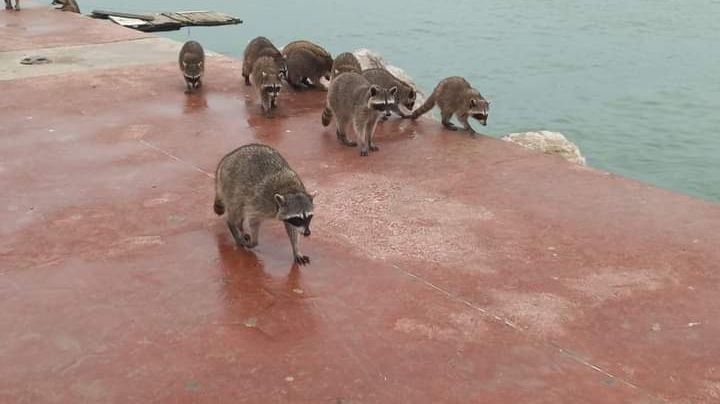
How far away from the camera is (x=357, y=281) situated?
14.2 feet

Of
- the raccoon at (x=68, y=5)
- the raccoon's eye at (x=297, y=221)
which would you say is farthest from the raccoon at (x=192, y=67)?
the raccoon at (x=68, y=5)

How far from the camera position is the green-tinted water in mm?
12852

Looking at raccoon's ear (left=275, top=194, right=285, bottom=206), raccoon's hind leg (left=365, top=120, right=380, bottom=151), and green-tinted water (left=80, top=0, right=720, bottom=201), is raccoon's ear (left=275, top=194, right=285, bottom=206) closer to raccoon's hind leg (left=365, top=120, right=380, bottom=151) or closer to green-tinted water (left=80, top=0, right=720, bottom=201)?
raccoon's hind leg (left=365, top=120, right=380, bottom=151)

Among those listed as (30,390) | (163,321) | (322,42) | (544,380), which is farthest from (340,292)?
(322,42)

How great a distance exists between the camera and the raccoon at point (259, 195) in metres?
4.43

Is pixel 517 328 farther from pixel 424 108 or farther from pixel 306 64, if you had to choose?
pixel 306 64

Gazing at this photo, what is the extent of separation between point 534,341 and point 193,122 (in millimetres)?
4687

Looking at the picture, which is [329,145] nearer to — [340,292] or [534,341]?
[340,292]

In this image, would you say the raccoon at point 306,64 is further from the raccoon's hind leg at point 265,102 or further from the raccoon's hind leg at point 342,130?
the raccoon's hind leg at point 342,130

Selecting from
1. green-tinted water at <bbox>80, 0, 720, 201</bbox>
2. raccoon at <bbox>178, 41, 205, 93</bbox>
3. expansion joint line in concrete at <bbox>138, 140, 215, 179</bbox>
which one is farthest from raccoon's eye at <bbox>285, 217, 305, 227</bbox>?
green-tinted water at <bbox>80, 0, 720, 201</bbox>

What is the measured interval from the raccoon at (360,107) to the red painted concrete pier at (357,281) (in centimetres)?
20

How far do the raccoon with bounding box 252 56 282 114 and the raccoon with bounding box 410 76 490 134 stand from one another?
1.47 m

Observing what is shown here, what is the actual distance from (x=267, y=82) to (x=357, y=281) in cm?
406

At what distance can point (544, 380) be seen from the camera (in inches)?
135
